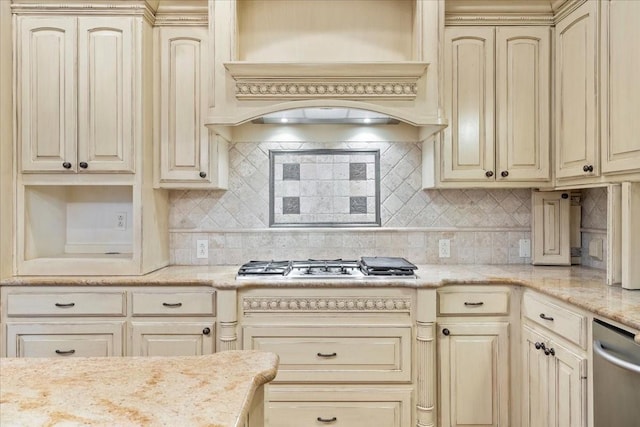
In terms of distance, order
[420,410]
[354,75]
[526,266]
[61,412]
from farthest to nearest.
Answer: [526,266] < [354,75] < [420,410] < [61,412]

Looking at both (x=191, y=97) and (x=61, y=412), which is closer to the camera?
(x=61, y=412)

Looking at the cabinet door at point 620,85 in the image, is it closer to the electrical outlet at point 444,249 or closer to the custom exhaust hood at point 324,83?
the custom exhaust hood at point 324,83

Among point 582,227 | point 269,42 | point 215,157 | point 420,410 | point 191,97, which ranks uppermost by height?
point 269,42

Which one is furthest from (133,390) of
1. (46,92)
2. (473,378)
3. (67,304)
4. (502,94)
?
(502,94)

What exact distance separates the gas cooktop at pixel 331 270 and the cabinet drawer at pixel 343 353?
10.9 inches

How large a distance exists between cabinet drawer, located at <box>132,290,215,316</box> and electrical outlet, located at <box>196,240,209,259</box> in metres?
0.60

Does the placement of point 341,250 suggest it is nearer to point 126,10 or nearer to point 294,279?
point 294,279

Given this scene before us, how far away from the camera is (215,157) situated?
2539 mm

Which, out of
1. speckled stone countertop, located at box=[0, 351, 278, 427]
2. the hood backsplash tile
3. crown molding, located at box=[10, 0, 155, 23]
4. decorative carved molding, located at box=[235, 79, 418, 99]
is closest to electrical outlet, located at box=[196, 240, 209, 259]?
the hood backsplash tile

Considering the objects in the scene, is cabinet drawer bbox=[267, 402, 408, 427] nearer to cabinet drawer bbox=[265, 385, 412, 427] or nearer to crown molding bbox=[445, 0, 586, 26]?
cabinet drawer bbox=[265, 385, 412, 427]

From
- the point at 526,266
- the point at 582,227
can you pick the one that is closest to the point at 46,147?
the point at 526,266

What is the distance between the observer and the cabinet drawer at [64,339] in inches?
88.0

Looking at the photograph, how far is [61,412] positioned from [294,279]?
4.90 feet

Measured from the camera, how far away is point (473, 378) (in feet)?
7.32
